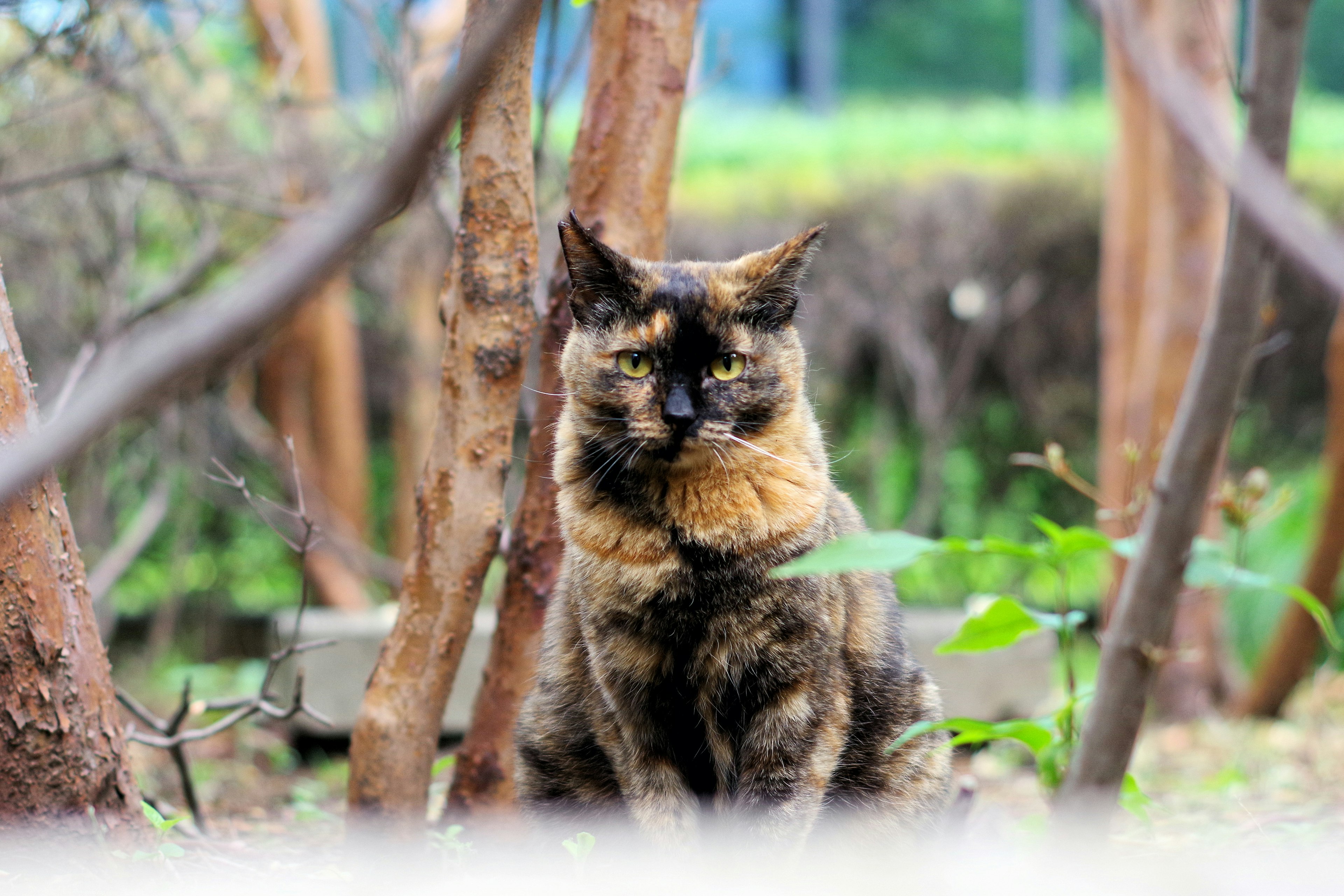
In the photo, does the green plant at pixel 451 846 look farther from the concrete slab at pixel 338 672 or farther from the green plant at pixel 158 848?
the concrete slab at pixel 338 672

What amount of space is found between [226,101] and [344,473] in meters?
2.17

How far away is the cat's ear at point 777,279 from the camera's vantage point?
7.35 feet

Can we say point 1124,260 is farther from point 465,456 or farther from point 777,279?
point 465,456

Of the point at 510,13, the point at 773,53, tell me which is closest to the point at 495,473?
the point at 510,13

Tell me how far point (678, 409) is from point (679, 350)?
163 millimetres

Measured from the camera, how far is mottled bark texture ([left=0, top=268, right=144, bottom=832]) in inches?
77.2

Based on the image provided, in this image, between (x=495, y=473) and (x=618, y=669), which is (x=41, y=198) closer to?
(x=495, y=473)

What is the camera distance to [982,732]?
200cm

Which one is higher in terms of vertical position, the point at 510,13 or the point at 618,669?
the point at 510,13

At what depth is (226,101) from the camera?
580 centimetres

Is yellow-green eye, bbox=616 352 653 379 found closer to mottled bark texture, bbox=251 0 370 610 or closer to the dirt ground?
the dirt ground

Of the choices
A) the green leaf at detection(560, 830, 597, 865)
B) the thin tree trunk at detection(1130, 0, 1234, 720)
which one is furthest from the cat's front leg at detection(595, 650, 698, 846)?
the thin tree trunk at detection(1130, 0, 1234, 720)

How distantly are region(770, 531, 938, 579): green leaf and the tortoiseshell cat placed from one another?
517 millimetres

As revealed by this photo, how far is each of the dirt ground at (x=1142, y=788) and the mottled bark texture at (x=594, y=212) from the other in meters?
0.21
